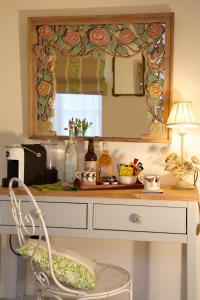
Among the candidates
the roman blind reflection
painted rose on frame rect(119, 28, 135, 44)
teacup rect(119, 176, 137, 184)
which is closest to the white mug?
teacup rect(119, 176, 137, 184)

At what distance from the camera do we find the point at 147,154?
2.16 metres

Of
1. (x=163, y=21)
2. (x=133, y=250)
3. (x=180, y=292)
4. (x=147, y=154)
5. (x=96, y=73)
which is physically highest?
(x=163, y=21)

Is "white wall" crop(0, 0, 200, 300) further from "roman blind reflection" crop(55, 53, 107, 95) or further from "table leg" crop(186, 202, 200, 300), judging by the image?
"table leg" crop(186, 202, 200, 300)

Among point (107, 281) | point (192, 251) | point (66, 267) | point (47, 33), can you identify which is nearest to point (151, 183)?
point (192, 251)

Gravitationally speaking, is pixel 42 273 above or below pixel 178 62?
below

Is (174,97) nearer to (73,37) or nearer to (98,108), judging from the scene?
(98,108)

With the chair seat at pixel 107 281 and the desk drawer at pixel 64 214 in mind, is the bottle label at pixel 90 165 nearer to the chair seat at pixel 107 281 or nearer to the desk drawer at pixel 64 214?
the desk drawer at pixel 64 214

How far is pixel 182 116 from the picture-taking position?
1943mm

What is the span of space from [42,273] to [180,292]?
1.08 meters

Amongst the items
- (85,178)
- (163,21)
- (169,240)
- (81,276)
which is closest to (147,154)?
(85,178)

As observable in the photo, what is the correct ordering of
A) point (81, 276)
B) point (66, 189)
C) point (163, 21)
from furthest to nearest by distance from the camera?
point (163, 21) → point (66, 189) → point (81, 276)

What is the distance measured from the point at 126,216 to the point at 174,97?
32.8 inches

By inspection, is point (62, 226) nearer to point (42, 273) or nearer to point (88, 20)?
point (42, 273)

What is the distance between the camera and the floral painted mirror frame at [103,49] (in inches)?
82.8
